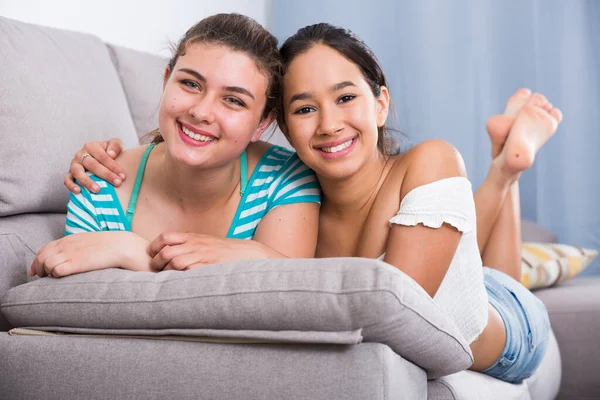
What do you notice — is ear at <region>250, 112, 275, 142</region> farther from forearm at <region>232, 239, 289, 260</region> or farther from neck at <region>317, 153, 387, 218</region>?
forearm at <region>232, 239, 289, 260</region>

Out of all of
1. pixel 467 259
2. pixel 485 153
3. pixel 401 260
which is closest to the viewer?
pixel 401 260

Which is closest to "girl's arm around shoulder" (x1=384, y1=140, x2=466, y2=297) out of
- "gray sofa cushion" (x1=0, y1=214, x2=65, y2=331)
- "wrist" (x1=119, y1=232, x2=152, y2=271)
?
"wrist" (x1=119, y1=232, x2=152, y2=271)

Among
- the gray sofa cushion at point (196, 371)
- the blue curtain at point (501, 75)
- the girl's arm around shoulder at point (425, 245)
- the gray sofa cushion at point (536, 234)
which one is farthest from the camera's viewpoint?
the blue curtain at point (501, 75)

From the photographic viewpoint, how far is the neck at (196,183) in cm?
152

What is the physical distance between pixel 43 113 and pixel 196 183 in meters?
0.40

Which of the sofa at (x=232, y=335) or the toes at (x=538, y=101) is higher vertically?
the toes at (x=538, y=101)

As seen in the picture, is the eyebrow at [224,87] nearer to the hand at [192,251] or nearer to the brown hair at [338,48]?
the brown hair at [338,48]

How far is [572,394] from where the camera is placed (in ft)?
6.22

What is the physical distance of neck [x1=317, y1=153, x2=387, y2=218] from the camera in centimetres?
154

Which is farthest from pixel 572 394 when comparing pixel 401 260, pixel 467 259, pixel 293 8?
pixel 293 8

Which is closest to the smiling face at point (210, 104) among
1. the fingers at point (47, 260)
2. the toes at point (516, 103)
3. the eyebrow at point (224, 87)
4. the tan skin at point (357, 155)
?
the eyebrow at point (224, 87)

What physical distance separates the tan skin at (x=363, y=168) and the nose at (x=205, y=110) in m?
0.18

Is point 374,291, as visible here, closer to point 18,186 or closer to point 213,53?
point 213,53

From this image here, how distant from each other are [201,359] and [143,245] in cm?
37
